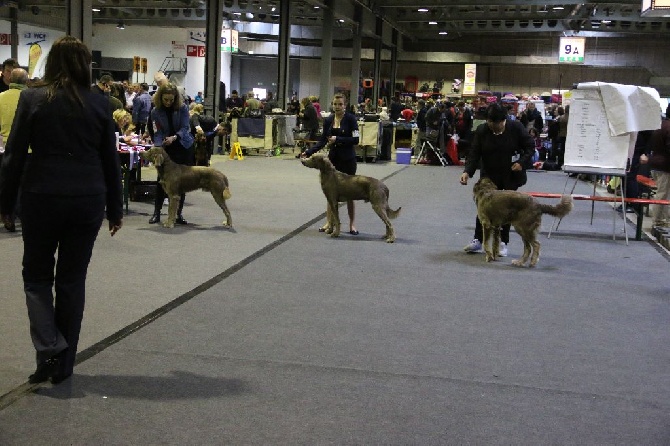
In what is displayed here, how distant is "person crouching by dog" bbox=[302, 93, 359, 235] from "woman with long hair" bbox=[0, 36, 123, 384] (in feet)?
18.0

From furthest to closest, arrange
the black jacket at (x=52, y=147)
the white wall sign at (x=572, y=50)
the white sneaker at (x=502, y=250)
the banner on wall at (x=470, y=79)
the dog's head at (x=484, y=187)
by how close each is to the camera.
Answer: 1. the banner on wall at (x=470, y=79)
2. the white wall sign at (x=572, y=50)
3. the white sneaker at (x=502, y=250)
4. the dog's head at (x=484, y=187)
5. the black jacket at (x=52, y=147)

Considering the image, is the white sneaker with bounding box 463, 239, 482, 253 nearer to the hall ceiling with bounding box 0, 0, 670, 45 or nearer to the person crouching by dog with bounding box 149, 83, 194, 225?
the person crouching by dog with bounding box 149, 83, 194, 225

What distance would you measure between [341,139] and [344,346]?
477 cm

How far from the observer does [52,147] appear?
12.2 ft

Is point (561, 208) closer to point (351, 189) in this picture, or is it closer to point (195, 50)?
point (351, 189)

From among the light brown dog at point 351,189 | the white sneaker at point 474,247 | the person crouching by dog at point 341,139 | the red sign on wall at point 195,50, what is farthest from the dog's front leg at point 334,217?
the red sign on wall at point 195,50

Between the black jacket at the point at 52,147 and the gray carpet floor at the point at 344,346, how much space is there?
969mm

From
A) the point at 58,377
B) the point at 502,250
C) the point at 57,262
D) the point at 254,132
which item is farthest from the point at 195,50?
the point at 58,377

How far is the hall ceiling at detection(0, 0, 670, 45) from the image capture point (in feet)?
100

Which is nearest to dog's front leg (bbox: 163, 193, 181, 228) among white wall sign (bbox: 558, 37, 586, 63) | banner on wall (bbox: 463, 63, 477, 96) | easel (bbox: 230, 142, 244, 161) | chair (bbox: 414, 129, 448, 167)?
easel (bbox: 230, 142, 244, 161)

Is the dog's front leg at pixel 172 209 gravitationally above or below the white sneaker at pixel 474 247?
above

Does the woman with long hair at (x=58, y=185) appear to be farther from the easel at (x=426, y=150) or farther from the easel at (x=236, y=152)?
the easel at (x=426, y=150)

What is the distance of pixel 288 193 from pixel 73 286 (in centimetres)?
937

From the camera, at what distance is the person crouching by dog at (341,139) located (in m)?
9.28
